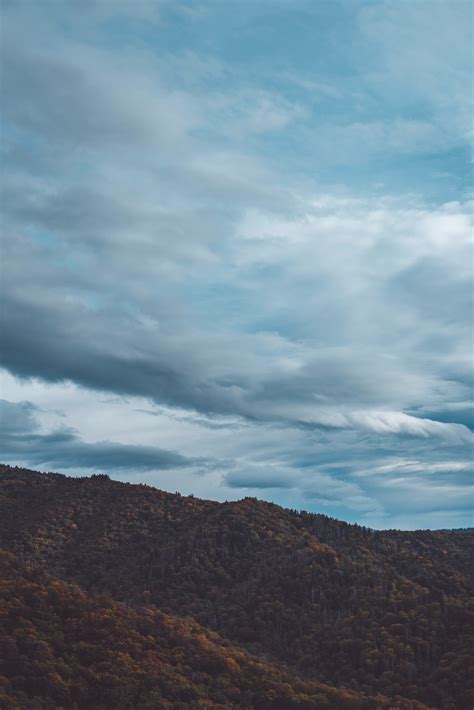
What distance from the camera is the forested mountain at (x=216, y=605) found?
65188mm

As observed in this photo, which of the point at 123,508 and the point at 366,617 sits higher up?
the point at 123,508

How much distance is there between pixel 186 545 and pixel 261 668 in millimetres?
60572

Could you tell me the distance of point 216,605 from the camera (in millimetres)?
111000

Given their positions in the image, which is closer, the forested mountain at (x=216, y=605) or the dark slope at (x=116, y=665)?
the dark slope at (x=116, y=665)

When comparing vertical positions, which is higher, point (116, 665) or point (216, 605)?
point (216, 605)

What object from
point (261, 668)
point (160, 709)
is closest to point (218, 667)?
point (261, 668)

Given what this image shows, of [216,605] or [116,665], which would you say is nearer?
[116,665]

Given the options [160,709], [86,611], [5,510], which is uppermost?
[5,510]

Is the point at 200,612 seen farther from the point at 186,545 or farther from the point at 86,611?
the point at 86,611

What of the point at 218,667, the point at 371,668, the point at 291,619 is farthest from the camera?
the point at 291,619

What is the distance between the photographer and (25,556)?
415 ft

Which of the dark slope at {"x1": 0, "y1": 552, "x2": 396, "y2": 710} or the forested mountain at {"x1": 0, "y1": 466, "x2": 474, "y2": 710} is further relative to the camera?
the forested mountain at {"x1": 0, "y1": 466, "x2": 474, "y2": 710}

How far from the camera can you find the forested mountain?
65188mm

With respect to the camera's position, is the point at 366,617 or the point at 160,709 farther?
the point at 366,617
